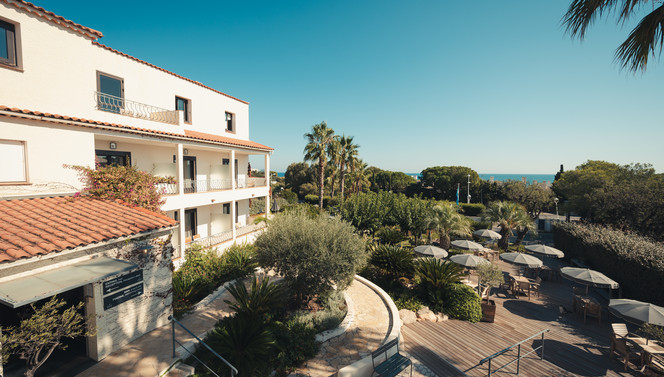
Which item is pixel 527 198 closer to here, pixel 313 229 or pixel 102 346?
pixel 313 229

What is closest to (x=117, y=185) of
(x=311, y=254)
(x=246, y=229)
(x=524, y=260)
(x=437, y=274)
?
(x=311, y=254)

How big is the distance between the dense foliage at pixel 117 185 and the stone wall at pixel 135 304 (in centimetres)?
248

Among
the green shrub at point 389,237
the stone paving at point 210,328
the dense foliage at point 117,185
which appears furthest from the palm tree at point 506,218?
the dense foliage at point 117,185

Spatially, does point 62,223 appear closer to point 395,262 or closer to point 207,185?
point 207,185

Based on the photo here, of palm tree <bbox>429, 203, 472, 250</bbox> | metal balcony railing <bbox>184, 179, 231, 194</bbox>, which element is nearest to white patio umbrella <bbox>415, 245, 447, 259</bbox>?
palm tree <bbox>429, 203, 472, 250</bbox>

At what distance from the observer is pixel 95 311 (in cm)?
655

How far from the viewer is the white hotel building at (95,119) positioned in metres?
8.49

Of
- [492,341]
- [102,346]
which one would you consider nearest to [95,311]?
[102,346]

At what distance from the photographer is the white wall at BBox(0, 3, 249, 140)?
878 cm

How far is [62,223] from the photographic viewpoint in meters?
6.82

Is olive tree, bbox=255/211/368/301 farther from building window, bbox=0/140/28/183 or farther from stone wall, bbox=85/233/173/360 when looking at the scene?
building window, bbox=0/140/28/183

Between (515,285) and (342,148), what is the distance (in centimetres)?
2624

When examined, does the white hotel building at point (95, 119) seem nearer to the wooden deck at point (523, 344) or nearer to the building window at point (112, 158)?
the building window at point (112, 158)

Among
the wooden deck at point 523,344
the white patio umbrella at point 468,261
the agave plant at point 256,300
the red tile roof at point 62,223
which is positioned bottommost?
the wooden deck at point 523,344
